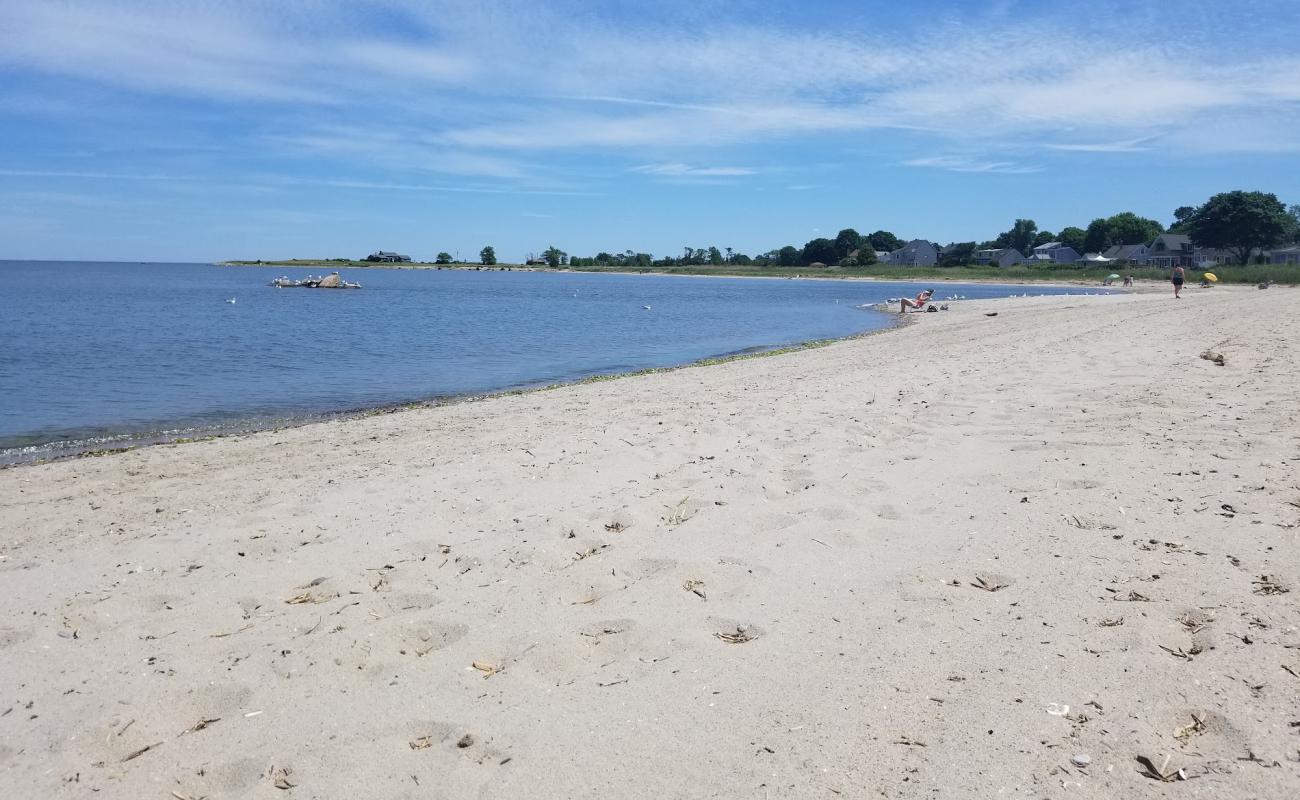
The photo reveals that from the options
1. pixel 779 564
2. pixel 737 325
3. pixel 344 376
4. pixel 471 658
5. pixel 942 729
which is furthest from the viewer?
pixel 737 325

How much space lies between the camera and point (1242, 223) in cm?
9112

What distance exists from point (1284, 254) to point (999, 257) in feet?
156

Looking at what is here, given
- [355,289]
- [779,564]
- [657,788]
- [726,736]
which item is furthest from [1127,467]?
[355,289]

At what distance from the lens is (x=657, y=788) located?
120 inches

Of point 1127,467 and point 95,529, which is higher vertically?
point 1127,467

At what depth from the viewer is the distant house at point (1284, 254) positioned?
3649 inches

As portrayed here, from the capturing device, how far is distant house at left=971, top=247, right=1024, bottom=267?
13538cm

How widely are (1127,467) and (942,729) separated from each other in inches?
164

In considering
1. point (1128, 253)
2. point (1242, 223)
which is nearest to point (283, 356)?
point (1242, 223)

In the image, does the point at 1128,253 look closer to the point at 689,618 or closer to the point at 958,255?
the point at 958,255

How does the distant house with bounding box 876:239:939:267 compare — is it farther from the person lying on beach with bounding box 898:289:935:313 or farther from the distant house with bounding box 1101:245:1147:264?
the person lying on beach with bounding box 898:289:935:313

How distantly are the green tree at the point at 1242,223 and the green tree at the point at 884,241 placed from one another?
268 ft

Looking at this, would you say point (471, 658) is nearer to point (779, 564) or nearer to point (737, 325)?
point (779, 564)

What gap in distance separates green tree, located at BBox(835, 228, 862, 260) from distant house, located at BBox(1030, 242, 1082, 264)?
109ft
